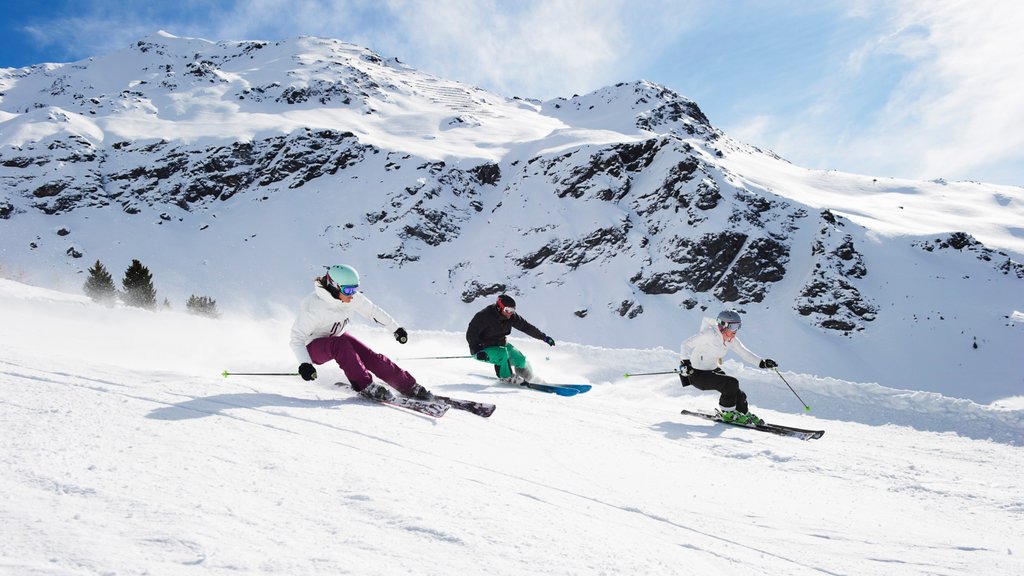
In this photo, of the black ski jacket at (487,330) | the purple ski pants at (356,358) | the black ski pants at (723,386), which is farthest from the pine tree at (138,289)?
the black ski pants at (723,386)

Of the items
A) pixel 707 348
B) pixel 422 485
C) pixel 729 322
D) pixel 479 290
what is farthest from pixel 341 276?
pixel 479 290

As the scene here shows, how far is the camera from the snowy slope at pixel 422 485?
2271mm

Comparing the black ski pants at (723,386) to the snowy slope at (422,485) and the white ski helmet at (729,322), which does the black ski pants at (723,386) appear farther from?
the snowy slope at (422,485)

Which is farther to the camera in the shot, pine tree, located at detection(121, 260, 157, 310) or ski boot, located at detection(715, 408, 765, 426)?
pine tree, located at detection(121, 260, 157, 310)

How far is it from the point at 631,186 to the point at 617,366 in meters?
48.6

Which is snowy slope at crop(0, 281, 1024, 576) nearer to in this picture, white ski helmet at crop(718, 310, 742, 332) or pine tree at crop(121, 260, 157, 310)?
white ski helmet at crop(718, 310, 742, 332)

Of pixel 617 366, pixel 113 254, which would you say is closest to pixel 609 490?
pixel 617 366

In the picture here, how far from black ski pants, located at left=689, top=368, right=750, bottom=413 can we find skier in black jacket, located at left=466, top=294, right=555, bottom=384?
2590 millimetres

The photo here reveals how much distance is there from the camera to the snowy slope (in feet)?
7.45

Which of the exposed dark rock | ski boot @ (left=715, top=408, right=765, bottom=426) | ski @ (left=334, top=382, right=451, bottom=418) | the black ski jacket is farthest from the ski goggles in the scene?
the exposed dark rock

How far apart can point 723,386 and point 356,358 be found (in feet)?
18.1

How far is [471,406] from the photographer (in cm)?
626

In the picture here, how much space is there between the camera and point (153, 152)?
68000 mm

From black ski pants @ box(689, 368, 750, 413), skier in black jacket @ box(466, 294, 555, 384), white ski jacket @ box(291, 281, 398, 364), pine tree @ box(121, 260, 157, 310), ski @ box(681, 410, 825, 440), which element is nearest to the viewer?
white ski jacket @ box(291, 281, 398, 364)
